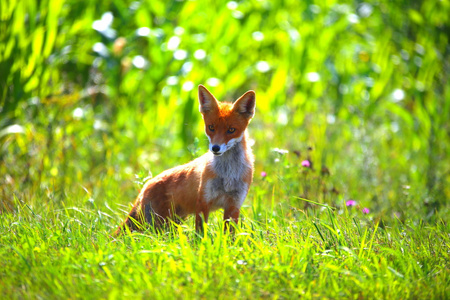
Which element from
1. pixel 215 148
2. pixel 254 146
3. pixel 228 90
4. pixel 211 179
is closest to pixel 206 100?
pixel 215 148

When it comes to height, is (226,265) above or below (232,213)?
above

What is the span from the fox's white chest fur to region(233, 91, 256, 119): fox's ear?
40cm

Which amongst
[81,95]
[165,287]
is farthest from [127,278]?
[81,95]

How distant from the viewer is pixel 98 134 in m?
7.27

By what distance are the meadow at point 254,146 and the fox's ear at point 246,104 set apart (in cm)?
63

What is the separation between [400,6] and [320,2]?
1.57 meters

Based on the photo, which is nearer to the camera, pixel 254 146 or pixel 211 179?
pixel 211 179

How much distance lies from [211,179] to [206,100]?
75 cm

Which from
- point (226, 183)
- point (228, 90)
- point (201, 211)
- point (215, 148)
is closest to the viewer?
point (215, 148)

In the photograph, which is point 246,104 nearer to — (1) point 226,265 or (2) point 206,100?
(2) point 206,100

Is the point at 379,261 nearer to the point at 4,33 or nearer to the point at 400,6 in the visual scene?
the point at 4,33

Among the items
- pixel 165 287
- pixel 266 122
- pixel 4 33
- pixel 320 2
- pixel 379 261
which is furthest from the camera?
pixel 320 2

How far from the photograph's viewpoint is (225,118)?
166 inches

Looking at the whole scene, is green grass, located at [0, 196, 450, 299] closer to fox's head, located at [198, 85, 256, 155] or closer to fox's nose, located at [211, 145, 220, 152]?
fox's nose, located at [211, 145, 220, 152]
